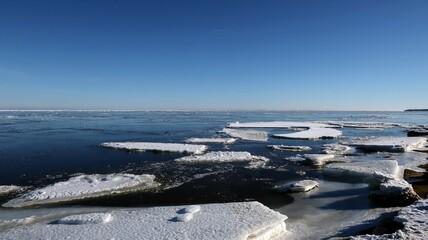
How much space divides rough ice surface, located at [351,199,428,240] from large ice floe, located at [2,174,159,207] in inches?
322

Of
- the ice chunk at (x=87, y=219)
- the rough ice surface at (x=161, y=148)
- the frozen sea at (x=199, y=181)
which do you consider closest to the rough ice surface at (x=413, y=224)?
the frozen sea at (x=199, y=181)

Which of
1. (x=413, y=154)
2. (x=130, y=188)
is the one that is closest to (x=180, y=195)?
(x=130, y=188)

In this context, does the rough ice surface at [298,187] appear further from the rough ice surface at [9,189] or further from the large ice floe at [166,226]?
the rough ice surface at [9,189]

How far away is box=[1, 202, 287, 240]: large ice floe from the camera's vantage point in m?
7.37

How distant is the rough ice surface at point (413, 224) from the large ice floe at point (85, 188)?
8177 mm

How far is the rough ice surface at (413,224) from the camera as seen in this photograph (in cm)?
682

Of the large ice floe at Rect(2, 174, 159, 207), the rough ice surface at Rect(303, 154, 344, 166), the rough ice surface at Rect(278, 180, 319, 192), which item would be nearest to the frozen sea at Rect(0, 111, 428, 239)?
the rough ice surface at Rect(278, 180, 319, 192)

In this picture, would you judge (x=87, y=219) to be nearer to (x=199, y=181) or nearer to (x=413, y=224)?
(x=199, y=181)

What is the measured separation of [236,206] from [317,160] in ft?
29.5

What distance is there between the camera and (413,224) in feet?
24.3

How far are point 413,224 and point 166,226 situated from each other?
5653 mm

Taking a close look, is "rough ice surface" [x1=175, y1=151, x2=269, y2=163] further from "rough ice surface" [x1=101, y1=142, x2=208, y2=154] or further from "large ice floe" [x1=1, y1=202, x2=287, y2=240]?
"large ice floe" [x1=1, y1=202, x2=287, y2=240]

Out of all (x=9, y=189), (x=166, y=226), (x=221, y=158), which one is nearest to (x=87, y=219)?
(x=166, y=226)

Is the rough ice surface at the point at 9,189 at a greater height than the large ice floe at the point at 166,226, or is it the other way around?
the large ice floe at the point at 166,226
